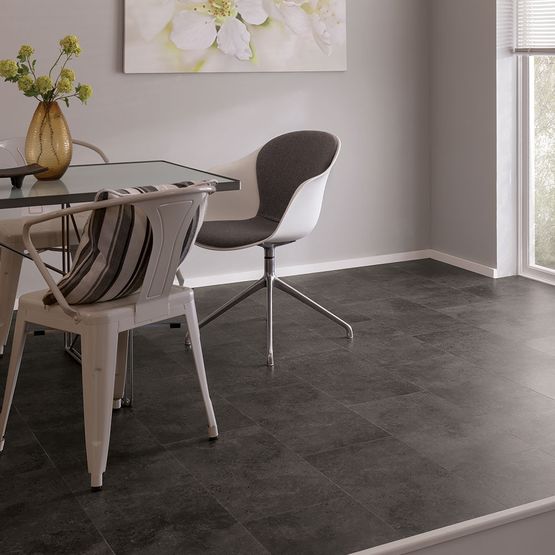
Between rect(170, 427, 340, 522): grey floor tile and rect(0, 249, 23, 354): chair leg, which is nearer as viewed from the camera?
rect(170, 427, 340, 522): grey floor tile

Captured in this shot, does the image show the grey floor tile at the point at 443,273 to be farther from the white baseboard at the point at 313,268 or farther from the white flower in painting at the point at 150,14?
the white flower in painting at the point at 150,14

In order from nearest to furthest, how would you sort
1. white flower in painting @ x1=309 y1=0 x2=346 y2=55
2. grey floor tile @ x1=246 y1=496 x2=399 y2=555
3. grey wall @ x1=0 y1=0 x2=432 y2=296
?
1. grey floor tile @ x1=246 y1=496 x2=399 y2=555
2. grey wall @ x1=0 y1=0 x2=432 y2=296
3. white flower in painting @ x1=309 y1=0 x2=346 y2=55

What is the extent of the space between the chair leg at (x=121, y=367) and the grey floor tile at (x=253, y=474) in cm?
42

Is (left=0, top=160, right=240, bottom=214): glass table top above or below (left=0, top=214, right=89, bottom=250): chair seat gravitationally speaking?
above

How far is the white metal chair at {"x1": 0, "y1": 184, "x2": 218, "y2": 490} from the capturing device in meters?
2.92

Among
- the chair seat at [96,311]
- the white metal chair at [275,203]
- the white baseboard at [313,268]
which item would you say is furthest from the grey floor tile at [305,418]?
the white baseboard at [313,268]

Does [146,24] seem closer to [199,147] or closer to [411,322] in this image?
[199,147]

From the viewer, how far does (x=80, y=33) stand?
498 centimetres

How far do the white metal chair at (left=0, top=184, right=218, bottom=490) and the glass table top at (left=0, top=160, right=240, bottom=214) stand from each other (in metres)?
0.33

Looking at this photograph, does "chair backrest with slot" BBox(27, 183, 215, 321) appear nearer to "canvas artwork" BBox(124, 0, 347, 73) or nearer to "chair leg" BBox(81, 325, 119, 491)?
"chair leg" BBox(81, 325, 119, 491)

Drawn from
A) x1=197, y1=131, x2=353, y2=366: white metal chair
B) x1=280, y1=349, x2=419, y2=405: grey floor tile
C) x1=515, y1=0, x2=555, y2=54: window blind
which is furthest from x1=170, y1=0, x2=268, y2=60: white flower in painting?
x1=280, y1=349, x2=419, y2=405: grey floor tile

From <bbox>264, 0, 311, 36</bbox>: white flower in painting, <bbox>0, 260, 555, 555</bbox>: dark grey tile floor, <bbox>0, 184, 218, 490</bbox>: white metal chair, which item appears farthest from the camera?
<bbox>264, 0, 311, 36</bbox>: white flower in painting

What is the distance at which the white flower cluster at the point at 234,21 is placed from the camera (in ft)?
16.6

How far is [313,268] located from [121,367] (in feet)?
8.09
